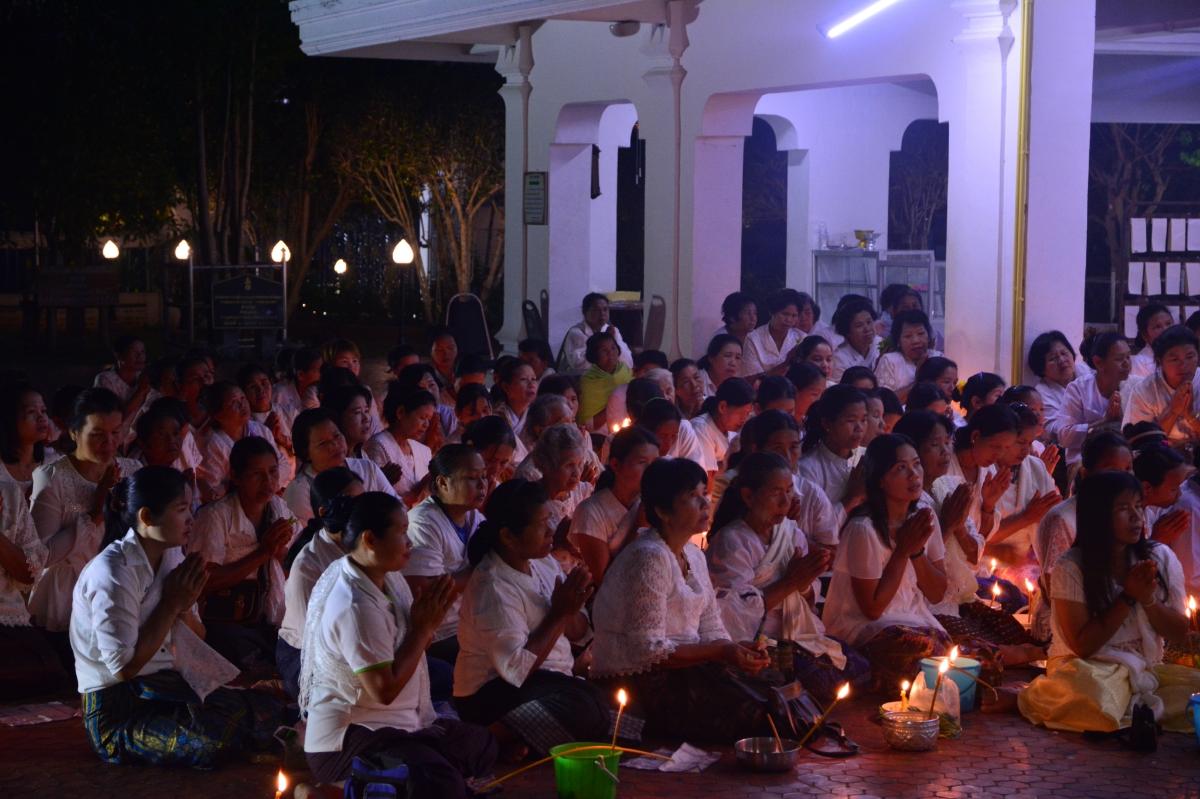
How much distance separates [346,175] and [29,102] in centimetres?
643

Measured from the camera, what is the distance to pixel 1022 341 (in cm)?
1160

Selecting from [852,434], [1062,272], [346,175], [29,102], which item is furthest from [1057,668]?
[346,175]

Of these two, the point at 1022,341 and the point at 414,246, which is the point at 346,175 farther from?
the point at 1022,341

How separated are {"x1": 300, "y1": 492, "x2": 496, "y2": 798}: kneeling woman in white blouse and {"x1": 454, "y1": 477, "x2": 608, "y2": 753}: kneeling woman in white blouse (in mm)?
624

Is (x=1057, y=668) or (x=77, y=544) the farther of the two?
(x=77, y=544)

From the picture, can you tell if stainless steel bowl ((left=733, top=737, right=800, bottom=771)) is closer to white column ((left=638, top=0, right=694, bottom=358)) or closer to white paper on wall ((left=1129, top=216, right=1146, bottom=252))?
white column ((left=638, top=0, right=694, bottom=358))


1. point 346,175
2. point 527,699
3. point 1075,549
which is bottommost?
point 527,699

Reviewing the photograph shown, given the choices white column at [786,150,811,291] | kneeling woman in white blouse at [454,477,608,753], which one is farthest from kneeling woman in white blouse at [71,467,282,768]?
white column at [786,150,811,291]

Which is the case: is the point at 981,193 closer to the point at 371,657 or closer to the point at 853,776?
the point at 853,776

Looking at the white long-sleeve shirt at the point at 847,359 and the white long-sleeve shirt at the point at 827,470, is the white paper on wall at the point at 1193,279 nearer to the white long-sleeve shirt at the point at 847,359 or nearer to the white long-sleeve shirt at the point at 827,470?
the white long-sleeve shirt at the point at 847,359

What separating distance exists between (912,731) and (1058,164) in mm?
6120

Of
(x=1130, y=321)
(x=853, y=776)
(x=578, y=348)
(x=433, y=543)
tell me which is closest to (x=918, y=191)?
(x=1130, y=321)

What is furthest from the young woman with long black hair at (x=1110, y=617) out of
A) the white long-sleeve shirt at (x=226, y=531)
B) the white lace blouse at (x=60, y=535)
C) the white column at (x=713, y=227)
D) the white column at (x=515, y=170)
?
the white column at (x=515, y=170)

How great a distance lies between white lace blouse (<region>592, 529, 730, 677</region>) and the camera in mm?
6469
